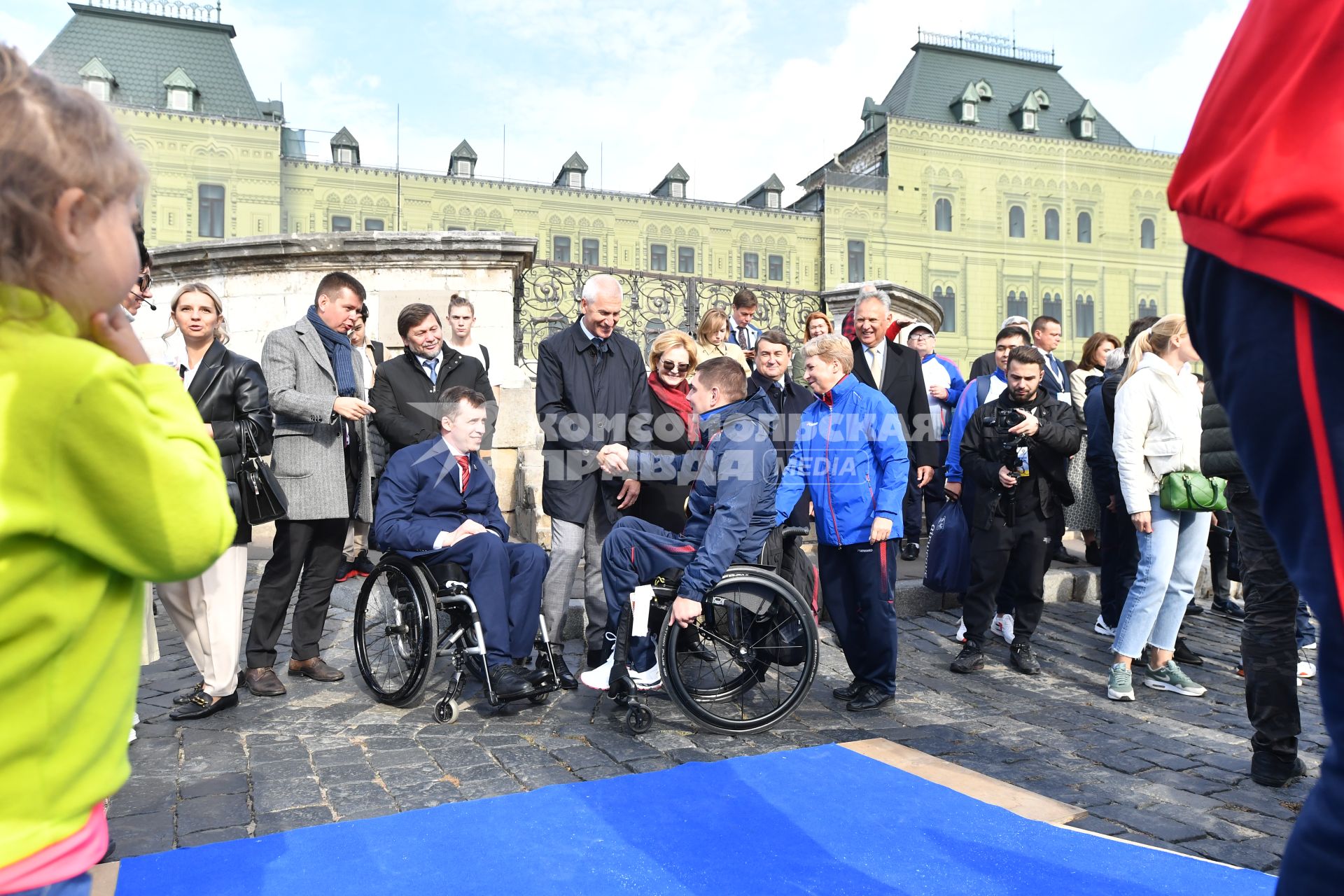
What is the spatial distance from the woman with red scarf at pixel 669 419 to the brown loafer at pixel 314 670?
1.79 meters

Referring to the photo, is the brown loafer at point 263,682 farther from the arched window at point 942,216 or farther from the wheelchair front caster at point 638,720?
the arched window at point 942,216

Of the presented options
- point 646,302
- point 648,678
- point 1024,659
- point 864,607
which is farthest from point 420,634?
point 646,302

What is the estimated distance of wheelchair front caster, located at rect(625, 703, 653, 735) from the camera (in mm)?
4242

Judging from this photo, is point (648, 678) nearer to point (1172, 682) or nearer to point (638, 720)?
point (638, 720)

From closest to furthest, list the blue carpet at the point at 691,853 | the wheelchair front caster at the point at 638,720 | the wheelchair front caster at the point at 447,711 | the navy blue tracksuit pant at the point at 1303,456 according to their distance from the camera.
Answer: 1. the navy blue tracksuit pant at the point at 1303,456
2. the blue carpet at the point at 691,853
3. the wheelchair front caster at the point at 638,720
4. the wheelchair front caster at the point at 447,711

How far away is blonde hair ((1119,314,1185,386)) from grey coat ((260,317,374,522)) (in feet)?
13.9

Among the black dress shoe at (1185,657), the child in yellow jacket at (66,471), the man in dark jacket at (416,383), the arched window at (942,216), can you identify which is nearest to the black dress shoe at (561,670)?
the man in dark jacket at (416,383)

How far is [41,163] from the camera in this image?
3.51ft

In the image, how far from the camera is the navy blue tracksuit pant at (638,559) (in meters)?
4.48

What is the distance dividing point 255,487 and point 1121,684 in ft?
14.5

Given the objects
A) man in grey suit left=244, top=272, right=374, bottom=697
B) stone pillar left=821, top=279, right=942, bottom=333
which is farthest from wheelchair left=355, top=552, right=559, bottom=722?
stone pillar left=821, top=279, right=942, bottom=333

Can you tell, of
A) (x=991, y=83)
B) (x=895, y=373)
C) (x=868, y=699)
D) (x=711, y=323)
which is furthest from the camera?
(x=991, y=83)

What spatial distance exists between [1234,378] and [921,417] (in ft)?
19.7

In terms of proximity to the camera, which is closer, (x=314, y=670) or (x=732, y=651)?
(x=732, y=651)
